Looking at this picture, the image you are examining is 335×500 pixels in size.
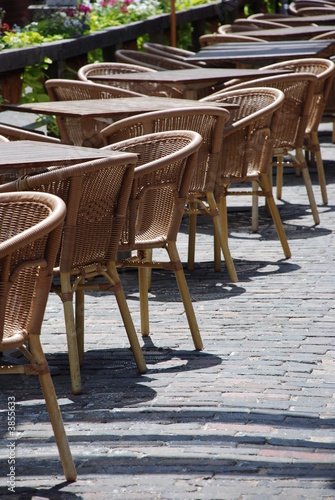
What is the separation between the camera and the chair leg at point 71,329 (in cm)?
366

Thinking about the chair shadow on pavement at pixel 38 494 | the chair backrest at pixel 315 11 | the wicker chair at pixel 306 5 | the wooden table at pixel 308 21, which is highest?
the chair shadow on pavement at pixel 38 494

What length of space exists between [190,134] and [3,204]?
1481 mm

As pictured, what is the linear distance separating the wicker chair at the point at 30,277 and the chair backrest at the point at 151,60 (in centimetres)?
551

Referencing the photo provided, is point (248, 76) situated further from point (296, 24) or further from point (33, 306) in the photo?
point (296, 24)

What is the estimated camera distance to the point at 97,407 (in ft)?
11.6

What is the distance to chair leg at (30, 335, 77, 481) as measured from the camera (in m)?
2.87

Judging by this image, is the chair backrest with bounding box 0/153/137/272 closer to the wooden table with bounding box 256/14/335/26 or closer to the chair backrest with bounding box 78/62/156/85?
the chair backrest with bounding box 78/62/156/85

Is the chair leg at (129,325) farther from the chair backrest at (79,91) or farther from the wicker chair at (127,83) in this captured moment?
the wicker chair at (127,83)

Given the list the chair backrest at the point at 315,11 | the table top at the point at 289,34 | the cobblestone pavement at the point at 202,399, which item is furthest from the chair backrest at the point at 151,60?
the chair backrest at the point at 315,11

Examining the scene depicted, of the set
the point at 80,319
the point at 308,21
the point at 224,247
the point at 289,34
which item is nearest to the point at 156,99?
the point at 224,247

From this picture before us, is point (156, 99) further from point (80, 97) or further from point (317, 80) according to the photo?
point (317, 80)

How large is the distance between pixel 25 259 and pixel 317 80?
13.9ft

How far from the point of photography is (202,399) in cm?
354

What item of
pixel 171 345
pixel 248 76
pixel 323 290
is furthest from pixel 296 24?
pixel 171 345
